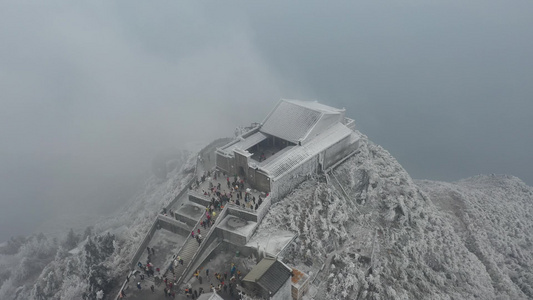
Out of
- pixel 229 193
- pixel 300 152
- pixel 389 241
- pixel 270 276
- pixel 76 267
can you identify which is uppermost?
pixel 300 152

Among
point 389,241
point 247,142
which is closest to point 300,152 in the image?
point 247,142

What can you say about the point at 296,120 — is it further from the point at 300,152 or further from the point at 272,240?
the point at 272,240

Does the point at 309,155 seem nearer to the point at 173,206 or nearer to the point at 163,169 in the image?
the point at 173,206

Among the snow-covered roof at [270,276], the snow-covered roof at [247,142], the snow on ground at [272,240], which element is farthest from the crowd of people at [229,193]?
the snow-covered roof at [270,276]

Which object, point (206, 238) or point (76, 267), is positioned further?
point (76, 267)

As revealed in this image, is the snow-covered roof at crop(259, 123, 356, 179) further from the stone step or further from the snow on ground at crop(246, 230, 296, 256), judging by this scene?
the stone step

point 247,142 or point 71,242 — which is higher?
point 247,142

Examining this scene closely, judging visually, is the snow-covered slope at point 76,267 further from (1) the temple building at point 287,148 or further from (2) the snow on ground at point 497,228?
(2) the snow on ground at point 497,228

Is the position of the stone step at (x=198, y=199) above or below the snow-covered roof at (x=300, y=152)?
below
